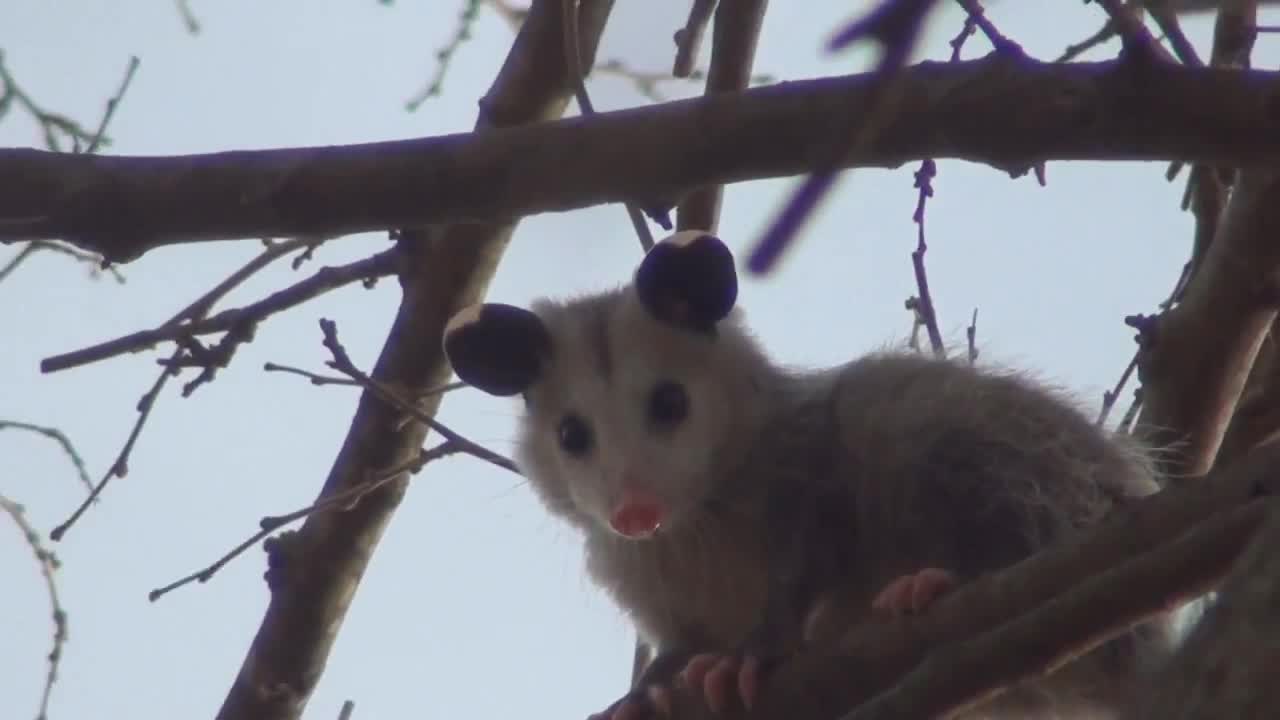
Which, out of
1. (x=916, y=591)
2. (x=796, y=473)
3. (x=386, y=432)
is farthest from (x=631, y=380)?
(x=916, y=591)

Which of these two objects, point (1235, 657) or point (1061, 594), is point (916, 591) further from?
point (1235, 657)

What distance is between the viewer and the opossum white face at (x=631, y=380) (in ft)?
7.67

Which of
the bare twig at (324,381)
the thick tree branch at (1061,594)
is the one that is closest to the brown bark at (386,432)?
the bare twig at (324,381)

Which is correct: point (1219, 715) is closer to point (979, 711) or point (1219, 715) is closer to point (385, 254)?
point (979, 711)

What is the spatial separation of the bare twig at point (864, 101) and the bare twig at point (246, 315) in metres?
1.45

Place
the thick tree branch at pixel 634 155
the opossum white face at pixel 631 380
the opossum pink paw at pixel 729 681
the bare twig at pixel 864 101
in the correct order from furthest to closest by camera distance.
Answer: the opossum white face at pixel 631 380 → the opossum pink paw at pixel 729 681 → the thick tree branch at pixel 634 155 → the bare twig at pixel 864 101

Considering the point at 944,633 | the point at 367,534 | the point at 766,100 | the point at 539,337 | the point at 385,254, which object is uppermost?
the point at 385,254

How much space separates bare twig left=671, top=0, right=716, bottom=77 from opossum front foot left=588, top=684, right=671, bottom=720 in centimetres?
103

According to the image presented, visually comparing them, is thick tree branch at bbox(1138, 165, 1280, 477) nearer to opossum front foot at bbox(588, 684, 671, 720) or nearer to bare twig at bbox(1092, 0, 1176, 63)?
bare twig at bbox(1092, 0, 1176, 63)

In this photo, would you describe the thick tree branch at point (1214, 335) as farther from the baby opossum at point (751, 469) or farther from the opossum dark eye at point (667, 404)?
the opossum dark eye at point (667, 404)

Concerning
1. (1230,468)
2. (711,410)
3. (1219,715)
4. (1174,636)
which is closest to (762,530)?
(711,410)

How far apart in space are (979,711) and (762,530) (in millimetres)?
436

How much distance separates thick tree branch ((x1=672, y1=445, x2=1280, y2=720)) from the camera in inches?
51.9

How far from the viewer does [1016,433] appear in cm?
209
